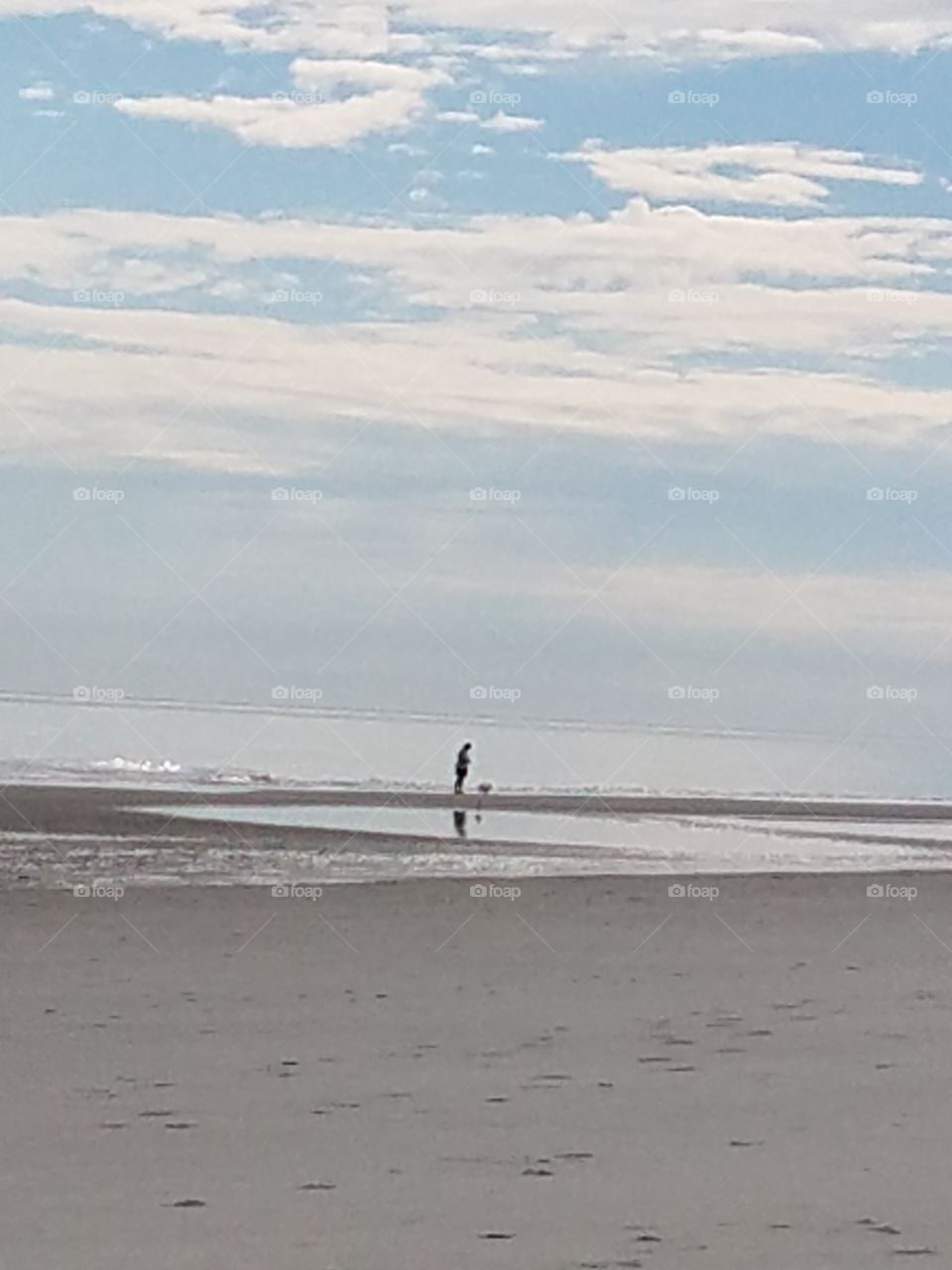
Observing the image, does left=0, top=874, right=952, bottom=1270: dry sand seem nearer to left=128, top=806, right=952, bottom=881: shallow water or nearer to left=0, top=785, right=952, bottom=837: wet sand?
left=128, top=806, right=952, bottom=881: shallow water

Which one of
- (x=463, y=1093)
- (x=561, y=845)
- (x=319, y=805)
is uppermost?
(x=319, y=805)

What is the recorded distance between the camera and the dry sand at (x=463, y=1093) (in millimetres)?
7383

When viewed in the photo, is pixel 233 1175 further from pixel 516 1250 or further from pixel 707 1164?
pixel 707 1164

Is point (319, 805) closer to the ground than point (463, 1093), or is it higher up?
higher up

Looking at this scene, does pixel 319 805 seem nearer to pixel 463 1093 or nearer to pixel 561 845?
pixel 561 845

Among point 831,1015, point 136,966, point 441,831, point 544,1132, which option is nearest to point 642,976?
point 831,1015

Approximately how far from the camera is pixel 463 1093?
991cm

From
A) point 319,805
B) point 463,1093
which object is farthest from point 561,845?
point 463,1093

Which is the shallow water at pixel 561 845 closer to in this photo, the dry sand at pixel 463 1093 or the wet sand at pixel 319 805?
the wet sand at pixel 319 805

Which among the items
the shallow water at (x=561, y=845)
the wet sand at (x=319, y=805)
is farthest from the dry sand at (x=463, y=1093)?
the wet sand at (x=319, y=805)

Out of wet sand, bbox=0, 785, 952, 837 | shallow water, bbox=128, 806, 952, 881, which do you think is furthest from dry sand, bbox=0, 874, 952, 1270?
wet sand, bbox=0, 785, 952, 837

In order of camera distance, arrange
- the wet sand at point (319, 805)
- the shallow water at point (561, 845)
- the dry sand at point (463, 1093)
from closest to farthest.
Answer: the dry sand at point (463, 1093) → the shallow water at point (561, 845) → the wet sand at point (319, 805)

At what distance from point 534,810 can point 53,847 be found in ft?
48.3

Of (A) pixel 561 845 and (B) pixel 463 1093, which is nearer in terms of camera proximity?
(B) pixel 463 1093
